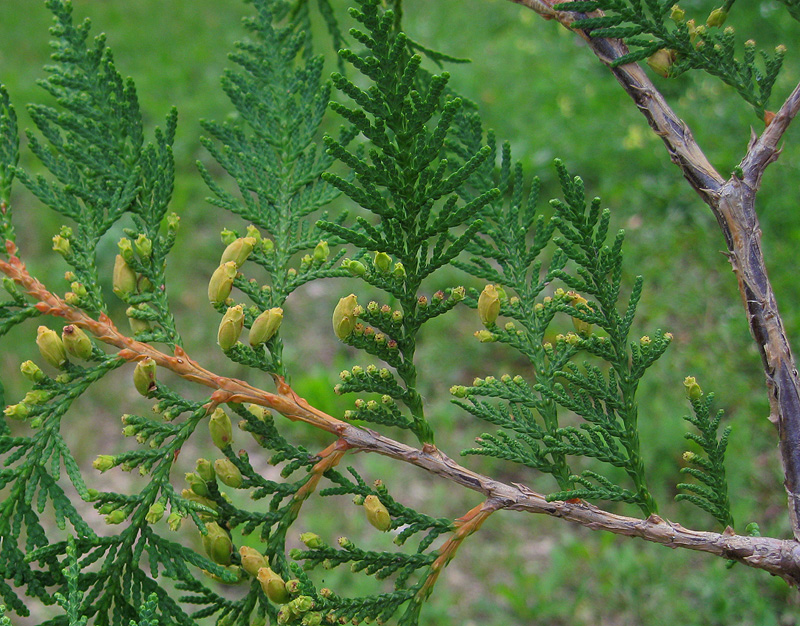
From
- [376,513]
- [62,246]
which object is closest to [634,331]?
[376,513]

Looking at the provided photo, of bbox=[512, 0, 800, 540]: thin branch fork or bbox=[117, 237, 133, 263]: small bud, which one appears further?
bbox=[117, 237, 133, 263]: small bud

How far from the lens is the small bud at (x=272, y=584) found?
1.30 m

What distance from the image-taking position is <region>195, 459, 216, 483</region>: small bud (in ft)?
4.61

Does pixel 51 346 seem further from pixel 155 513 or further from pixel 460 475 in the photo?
pixel 460 475

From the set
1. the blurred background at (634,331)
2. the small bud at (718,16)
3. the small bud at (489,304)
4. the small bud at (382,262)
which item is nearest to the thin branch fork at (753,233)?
the small bud at (718,16)

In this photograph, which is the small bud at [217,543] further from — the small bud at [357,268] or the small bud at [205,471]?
the small bud at [357,268]

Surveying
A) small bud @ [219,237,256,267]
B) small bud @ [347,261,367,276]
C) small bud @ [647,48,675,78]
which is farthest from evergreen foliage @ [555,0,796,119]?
small bud @ [219,237,256,267]

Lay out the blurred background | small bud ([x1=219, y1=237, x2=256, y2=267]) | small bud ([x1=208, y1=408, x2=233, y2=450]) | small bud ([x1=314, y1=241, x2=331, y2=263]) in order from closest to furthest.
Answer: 1. small bud ([x1=208, y1=408, x2=233, y2=450])
2. small bud ([x1=219, y1=237, x2=256, y2=267])
3. small bud ([x1=314, y1=241, x2=331, y2=263])
4. the blurred background

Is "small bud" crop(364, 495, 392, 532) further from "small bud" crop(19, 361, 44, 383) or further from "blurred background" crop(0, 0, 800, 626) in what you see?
"blurred background" crop(0, 0, 800, 626)

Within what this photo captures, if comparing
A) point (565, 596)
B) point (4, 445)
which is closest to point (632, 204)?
point (565, 596)

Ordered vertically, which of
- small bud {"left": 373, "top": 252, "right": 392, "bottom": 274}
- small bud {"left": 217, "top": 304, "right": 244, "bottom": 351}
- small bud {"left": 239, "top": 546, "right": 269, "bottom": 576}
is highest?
small bud {"left": 373, "top": 252, "right": 392, "bottom": 274}

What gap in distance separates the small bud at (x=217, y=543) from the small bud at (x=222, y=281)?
44 cm

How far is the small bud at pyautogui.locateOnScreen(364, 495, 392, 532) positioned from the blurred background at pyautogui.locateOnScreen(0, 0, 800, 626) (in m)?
2.16

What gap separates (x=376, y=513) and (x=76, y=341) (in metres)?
0.64
